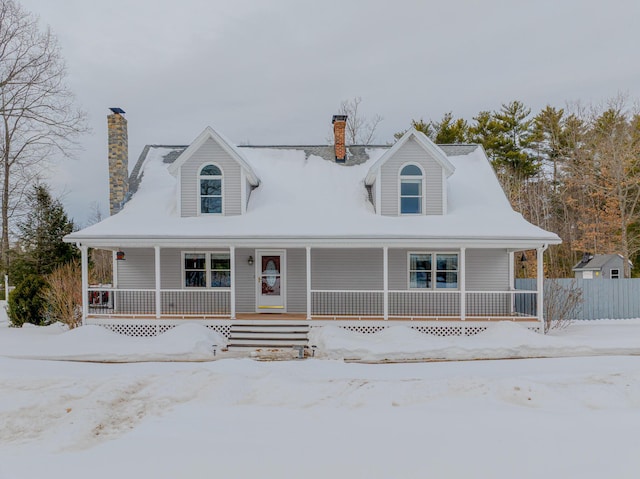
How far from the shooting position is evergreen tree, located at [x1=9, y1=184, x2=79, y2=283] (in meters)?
16.4

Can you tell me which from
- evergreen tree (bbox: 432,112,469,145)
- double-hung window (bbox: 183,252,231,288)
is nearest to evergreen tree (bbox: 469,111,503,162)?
evergreen tree (bbox: 432,112,469,145)

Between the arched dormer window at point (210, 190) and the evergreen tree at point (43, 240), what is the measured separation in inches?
→ 328

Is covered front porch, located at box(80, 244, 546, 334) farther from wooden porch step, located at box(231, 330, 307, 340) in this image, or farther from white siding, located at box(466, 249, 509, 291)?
wooden porch step, located at box(231, 330, 307, 340)

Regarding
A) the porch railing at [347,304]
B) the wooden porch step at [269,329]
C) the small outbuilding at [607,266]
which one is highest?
the small outbuilding at [607,266]

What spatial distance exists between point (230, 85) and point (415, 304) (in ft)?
69.5

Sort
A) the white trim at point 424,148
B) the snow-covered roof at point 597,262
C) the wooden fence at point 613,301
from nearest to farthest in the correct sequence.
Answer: the white trim at point 424,148 → the wooden fence at point 613,301 → the snow-covered roof at point 597,262

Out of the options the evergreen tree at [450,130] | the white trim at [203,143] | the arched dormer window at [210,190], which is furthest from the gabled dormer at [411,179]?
the evergreen tree at [450,130]

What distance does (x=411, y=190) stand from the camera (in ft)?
43.5

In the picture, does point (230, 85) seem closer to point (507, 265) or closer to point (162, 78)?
point (162, 78)

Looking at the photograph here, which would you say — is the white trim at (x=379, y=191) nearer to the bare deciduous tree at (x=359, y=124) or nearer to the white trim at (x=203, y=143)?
the white trim at (x=203, y=143)

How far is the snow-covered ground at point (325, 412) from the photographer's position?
15.5 feet

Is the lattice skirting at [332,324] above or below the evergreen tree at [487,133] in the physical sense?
below

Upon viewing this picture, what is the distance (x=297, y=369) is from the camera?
8.57m

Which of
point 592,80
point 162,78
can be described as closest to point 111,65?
point 162,78
